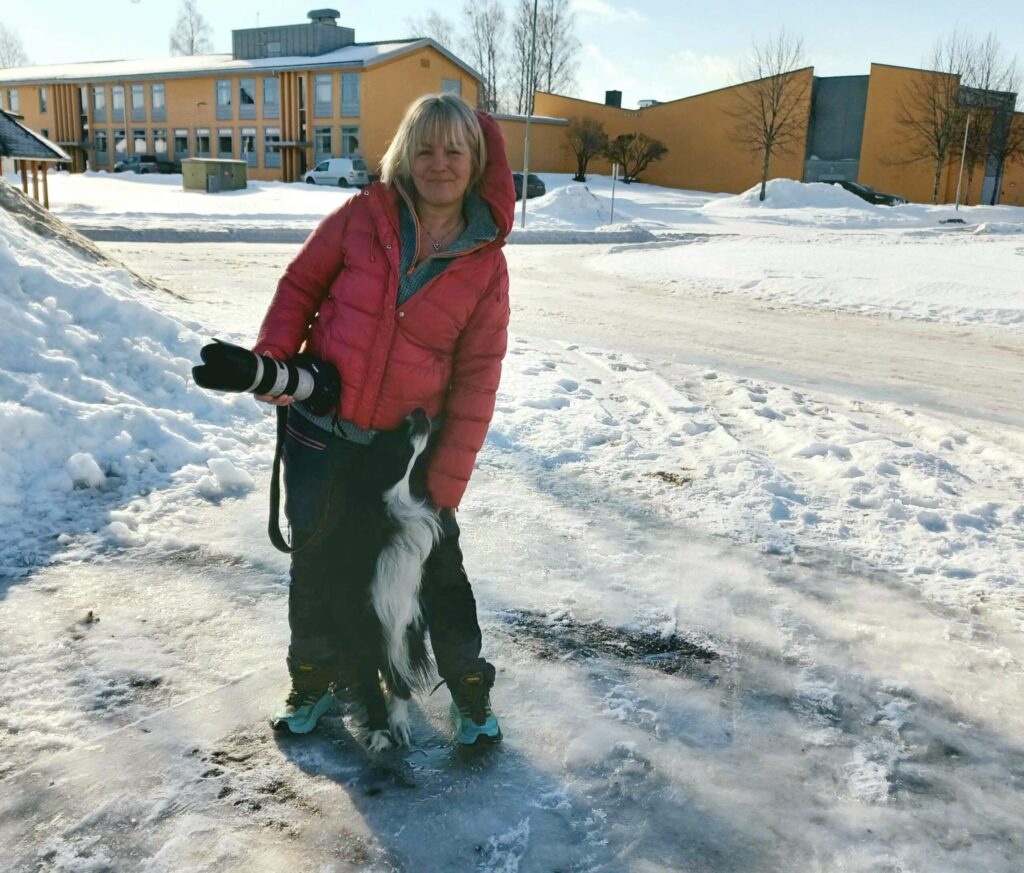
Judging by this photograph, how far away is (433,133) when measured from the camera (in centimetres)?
240

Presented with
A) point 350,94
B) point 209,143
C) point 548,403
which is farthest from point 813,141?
point 548,403

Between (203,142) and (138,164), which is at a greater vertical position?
(203,142)

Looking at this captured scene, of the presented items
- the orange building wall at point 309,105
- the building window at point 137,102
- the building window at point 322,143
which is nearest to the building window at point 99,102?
the orange building wall at point 309,105

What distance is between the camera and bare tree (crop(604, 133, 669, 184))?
5150cm

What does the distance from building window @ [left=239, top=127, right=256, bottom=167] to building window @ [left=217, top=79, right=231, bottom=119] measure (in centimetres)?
140

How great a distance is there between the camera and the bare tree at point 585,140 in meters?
50.3

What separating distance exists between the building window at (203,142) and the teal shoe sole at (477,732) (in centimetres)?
5110

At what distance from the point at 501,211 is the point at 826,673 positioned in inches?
77.2

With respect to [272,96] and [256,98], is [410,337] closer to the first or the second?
[272,96]

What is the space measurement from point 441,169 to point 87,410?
314 cm

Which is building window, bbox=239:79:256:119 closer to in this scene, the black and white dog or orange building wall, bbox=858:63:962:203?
orange building wall, bbox=858:63:962:203

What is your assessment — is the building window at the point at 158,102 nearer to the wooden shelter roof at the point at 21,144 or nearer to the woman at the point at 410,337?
the wooden shelter roof at the point at 21,144

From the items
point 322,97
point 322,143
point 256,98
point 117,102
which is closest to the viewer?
point 322,97

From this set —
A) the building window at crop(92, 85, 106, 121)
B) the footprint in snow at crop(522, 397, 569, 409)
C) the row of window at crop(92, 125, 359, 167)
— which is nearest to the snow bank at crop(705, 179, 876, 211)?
the row of window at crop(92, 125, 359, 167)
